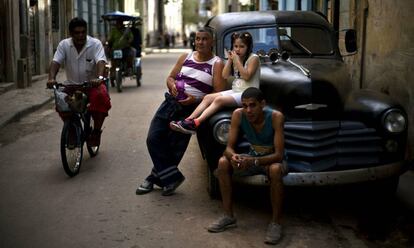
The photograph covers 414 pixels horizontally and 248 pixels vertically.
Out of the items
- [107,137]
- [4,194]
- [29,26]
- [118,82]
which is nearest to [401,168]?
[4,194]

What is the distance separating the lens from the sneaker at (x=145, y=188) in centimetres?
582

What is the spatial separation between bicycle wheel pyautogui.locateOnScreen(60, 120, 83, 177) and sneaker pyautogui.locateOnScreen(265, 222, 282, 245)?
2.63 meters

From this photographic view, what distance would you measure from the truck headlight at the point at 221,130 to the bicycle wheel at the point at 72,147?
2.00m

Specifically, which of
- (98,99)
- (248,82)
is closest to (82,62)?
(98,99)

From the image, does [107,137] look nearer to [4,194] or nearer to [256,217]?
[4,194]

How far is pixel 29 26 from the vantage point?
17.6 m

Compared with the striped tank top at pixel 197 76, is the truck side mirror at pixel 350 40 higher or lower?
higher

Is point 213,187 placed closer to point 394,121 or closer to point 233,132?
point 233,132

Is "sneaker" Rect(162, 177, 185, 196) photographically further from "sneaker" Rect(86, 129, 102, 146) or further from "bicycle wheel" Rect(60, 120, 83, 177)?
"sneaker" Rect(86, 129, 102, 146)

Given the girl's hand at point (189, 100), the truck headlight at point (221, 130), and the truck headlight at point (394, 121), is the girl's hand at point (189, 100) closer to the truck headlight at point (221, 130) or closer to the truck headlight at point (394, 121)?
the truck headlight at point (221, 130)

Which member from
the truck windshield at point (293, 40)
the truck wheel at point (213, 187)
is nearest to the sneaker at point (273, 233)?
the truck wheel at point (213, 187)

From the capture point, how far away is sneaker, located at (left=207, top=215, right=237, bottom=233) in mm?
4672

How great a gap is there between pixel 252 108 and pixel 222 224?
0.97 meters

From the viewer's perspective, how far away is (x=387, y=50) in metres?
8.05
